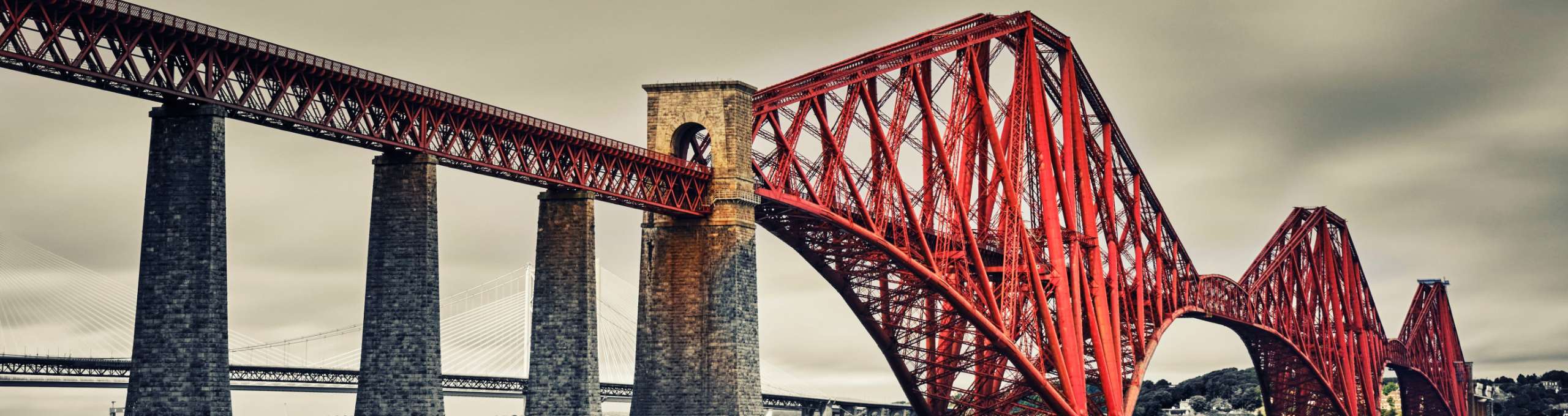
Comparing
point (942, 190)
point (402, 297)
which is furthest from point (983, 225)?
point (402, 297)

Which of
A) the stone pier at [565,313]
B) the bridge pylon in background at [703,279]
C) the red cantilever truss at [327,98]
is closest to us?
the red cantilever truss at [327,98]

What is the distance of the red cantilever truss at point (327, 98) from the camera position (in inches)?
2069

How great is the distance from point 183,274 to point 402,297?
1107cm

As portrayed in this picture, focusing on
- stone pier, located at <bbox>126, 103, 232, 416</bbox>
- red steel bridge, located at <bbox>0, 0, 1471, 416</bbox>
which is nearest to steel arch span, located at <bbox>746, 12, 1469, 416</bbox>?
red steel bridge, located at <bbox>0, 0, 1471, 416</bbox>

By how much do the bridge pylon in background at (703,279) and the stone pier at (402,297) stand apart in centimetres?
1746

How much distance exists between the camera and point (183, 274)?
54.4m

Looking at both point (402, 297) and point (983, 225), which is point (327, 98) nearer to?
point (402, 297)

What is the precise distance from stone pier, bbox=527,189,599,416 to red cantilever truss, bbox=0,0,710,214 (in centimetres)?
Answer: 144

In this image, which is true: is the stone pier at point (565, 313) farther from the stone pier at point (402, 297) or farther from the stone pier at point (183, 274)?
the stone pier at point (183, 274)

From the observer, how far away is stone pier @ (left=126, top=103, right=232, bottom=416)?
177ft

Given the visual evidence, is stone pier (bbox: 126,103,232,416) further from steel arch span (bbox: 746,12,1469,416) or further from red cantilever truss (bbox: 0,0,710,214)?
steel arch span (bbox: 746,12,1469,416)

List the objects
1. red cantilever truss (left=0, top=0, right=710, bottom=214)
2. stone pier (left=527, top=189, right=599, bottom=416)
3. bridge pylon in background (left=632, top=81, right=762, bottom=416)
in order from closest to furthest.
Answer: red cantilever truss (left=0, top=0, right=710, bottom=214) → stone pier (left=527, top=189, right=599, bottom=416) → bridge pylon in background (left=632, top=81, right=762, bottom=416)

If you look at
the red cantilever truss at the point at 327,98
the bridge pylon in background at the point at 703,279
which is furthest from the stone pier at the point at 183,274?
the bridge pylon in background at the point at 703,279

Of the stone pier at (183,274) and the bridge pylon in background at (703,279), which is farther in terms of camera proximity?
the bridge pylon in background at (703,279)
